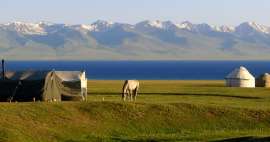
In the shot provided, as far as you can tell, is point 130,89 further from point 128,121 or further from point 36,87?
point 128,121

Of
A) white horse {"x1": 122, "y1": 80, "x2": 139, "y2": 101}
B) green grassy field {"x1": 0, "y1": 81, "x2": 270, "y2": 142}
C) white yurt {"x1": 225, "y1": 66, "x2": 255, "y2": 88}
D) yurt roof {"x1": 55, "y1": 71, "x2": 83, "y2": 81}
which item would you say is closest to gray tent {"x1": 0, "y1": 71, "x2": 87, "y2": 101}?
yurt roof {"x1": 55, "y1": 71, "x2": 83, "y2": 81}

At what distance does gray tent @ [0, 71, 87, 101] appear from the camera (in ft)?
181

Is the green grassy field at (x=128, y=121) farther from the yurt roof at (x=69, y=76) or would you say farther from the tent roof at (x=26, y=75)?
the yurt roof at (x=69, y=76)

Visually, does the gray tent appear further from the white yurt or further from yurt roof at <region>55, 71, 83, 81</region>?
the white yurt

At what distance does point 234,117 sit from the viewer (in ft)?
166

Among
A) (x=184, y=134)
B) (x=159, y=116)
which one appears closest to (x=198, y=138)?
(x=184, y=134)

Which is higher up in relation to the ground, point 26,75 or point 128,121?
point 26,75

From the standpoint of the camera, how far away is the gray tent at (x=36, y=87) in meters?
55.1

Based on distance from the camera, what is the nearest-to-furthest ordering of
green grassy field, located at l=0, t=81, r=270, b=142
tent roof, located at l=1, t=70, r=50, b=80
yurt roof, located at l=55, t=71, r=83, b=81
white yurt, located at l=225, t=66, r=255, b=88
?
green grassy field, located at l=0, t=81, r=270, b=142 → tent roof, located at l=1, t=70, r=50, b=80 → yurt roof, located at l=55, t=71, r=83, b=81 → white yurt, located at l=225, t=66, r=255, b=88

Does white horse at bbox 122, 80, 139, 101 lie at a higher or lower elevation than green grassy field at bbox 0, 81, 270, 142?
higher

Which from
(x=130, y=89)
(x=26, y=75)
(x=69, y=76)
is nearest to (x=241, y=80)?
(x=130, y=89)

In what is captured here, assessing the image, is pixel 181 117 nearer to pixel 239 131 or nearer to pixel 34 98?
pixel 239 131

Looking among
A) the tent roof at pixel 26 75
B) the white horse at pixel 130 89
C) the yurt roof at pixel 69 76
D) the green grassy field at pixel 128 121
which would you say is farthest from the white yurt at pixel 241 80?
the tent roof at pixel 26 75

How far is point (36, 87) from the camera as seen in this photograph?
181 ft
